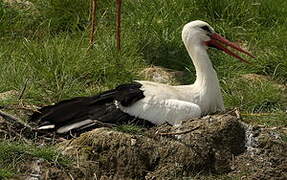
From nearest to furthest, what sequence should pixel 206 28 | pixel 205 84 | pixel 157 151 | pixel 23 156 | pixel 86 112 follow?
pixel 23 156 → pixel 157 151 → pixel 86 112 → pixel 205 84 → pixel 206 28

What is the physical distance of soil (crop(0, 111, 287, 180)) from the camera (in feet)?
18.5

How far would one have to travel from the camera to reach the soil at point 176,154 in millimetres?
5637

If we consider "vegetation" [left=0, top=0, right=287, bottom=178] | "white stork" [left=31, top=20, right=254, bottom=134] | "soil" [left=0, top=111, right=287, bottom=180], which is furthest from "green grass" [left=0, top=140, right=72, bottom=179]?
"vegetation" [left=0, top=0, right=287, bottom=178]

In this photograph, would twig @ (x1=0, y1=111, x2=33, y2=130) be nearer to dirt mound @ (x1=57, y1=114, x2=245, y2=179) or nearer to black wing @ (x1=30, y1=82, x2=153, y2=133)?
black wing @ (x1=30, y1=82, x2=153, y2=133)

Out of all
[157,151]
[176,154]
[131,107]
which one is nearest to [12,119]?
[131,107]

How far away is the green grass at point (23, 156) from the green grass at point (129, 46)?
1.35m

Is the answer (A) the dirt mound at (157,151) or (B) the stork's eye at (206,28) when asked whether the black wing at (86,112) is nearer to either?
(A) the dirt mound at (157,151)

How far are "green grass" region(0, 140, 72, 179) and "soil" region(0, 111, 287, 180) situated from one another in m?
0.03

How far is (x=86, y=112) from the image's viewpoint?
6277 millimetres

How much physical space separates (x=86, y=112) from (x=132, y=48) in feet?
8.03

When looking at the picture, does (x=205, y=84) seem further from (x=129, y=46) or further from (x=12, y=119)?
(x=129, y=46)

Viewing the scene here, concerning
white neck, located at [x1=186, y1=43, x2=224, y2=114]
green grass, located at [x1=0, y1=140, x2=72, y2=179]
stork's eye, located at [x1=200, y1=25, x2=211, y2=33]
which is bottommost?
white neck, located at [x1=186, y1=43, x2=224, y2=114]

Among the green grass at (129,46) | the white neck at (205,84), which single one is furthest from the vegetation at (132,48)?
A: the white neck at (205,84)

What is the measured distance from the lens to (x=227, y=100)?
778 centimetres
